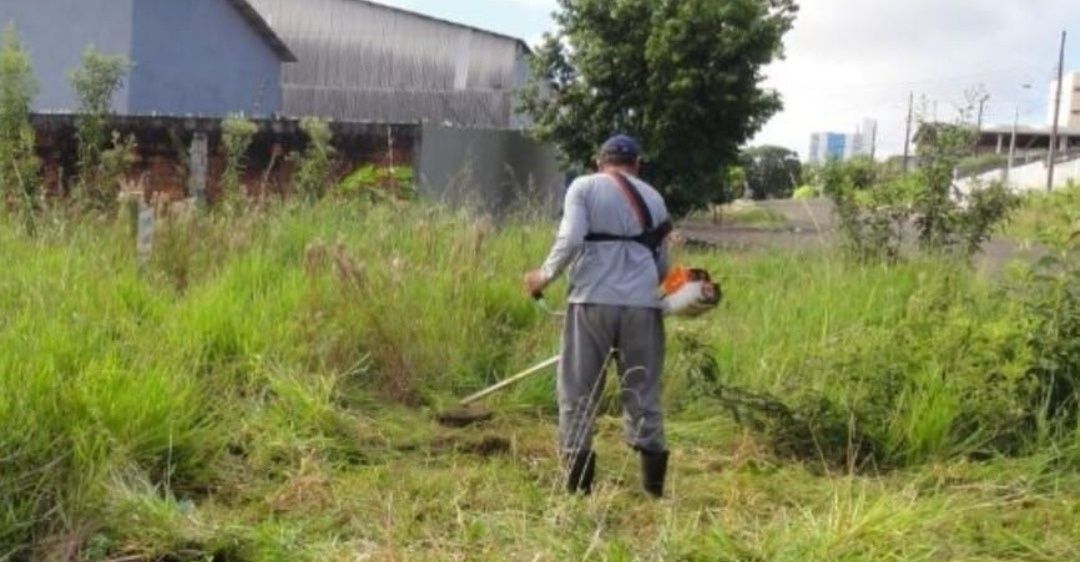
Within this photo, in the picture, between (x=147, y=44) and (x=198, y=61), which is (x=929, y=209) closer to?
(x=147, y=44)

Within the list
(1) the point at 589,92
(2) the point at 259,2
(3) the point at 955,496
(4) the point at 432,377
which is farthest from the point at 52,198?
(2) the point at 259,2

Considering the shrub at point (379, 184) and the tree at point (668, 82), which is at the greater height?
the tree at point (668, 82)

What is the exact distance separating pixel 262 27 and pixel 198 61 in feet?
6.74

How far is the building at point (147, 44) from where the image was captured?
2186cm

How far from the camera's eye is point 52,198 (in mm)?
8688

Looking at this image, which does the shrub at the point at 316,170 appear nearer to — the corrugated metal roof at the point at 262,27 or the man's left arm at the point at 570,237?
the man's left arm at the point at 570,237

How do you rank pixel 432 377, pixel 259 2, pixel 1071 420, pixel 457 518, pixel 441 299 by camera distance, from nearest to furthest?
pixel 457 518
pixel 1071 420
pixel 432 377
pixel 441 299
pixel 259 2

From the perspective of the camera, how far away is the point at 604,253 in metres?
5.31

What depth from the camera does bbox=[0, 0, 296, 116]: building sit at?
21.9 metres

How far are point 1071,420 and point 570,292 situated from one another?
107 inches

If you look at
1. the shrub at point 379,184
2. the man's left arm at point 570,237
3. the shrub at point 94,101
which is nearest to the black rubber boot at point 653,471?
→ the man's left arm at point 570,237

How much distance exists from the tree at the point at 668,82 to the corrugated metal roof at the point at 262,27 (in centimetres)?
798

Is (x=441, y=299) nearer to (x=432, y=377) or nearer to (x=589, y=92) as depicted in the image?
(x=432, y=377)

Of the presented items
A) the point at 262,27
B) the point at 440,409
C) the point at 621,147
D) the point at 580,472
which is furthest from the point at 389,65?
the point at 580,472
